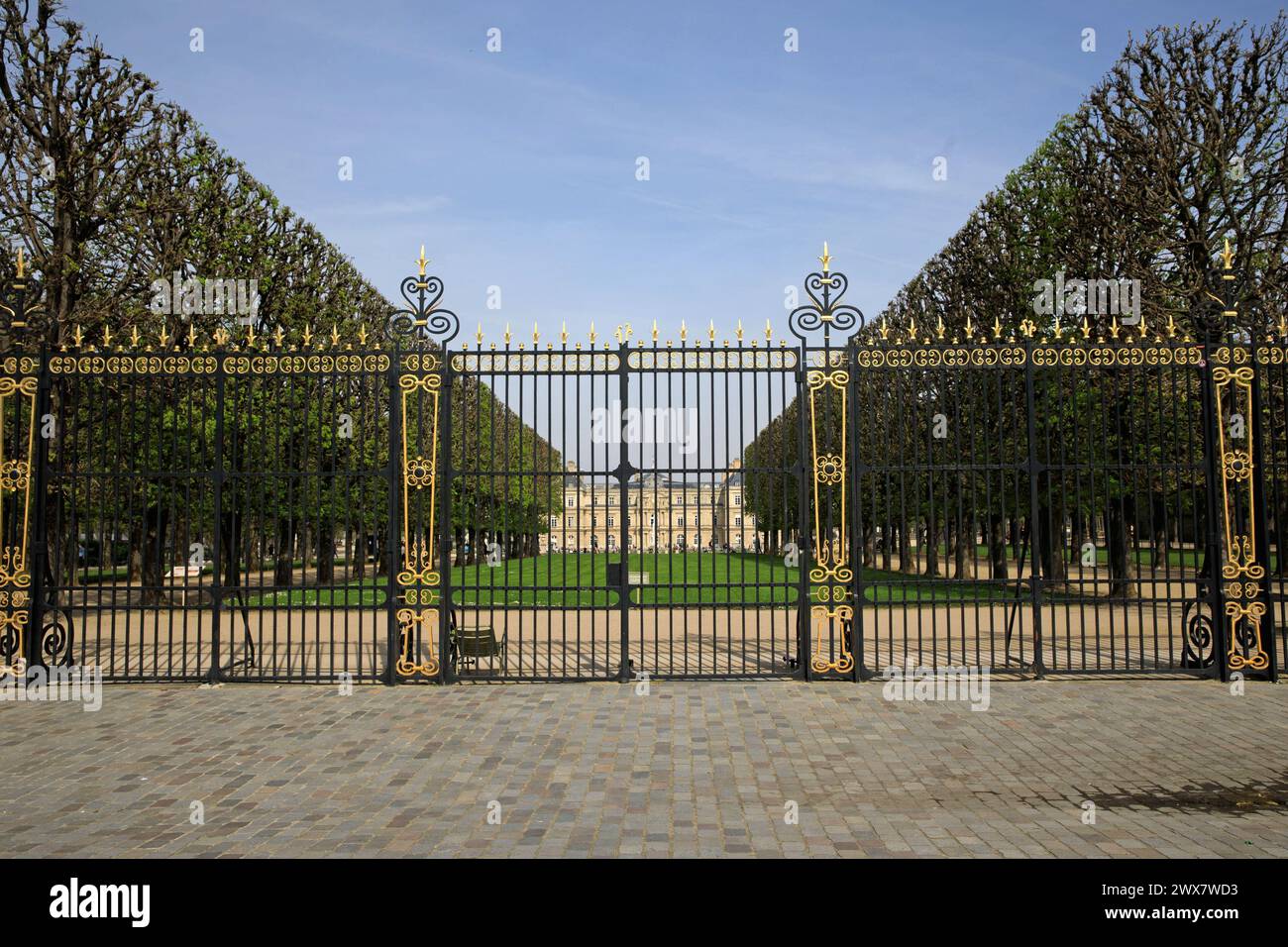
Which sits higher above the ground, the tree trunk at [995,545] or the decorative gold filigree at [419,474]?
the decorative gold filigree at [419,474]

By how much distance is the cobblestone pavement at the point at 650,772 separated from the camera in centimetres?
572

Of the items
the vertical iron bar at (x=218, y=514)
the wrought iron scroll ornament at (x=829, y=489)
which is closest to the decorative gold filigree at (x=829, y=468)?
the wrought iron scroll ornament at (x=829, y=489)

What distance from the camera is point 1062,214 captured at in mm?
23281

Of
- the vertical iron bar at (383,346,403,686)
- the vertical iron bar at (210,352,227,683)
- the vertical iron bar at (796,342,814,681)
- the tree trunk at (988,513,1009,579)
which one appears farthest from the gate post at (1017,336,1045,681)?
the vertical iron bar at (210,352,227,683)

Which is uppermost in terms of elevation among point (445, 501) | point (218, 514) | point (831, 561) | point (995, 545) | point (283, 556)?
point (445, 501)

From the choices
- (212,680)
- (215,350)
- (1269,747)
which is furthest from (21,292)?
(1269,747)

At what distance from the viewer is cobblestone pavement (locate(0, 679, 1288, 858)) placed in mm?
5719

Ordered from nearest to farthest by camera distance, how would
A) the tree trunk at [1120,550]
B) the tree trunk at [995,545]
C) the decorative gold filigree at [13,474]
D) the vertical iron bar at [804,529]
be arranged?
1. the tree trunk at [1120,550]
2. the vertical iron bar at [804,529]
3. the decorative gold filigree at [13,474]
4. the tree trunk at [995,545]

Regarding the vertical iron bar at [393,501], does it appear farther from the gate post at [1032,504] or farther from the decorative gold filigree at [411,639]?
the gate post at [1032,504]

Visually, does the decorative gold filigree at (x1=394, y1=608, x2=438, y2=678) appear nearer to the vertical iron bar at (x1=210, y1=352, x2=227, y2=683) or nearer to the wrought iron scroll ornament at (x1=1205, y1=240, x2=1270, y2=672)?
the vertical iron bar at (x1=210, y1=352, x2=227, y2=683)

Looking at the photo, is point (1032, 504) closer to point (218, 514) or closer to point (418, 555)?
point (418, 555)

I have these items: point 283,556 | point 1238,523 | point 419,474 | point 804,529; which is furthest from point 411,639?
point 1238,523

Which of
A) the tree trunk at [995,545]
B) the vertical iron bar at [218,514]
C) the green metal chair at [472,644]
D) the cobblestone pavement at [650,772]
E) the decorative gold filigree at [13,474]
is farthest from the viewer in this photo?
the tree trunk at [995,545]

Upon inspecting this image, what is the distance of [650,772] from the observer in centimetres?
728
